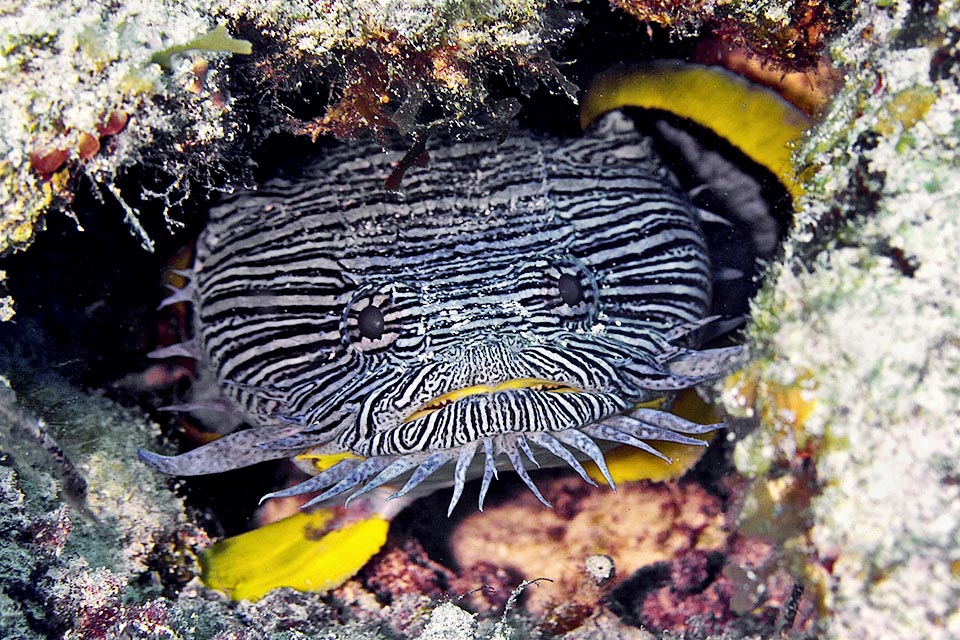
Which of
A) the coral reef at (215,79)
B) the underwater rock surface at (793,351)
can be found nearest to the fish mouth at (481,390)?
the underwater rock surface at (793,351)

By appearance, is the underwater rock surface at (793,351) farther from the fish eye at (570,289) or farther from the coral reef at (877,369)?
the fish eye at (570,289)

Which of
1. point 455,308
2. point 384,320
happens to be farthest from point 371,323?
point 455,308

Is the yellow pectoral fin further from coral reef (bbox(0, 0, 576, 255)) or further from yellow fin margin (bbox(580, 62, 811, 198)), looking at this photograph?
yellow fin margin (bbox(580, 62, 811, 198))

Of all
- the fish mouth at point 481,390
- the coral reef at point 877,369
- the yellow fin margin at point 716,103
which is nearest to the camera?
the coral reef at point 877,369

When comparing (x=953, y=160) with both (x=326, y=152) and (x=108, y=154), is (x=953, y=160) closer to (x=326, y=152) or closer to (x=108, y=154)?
(x=108, y=154)

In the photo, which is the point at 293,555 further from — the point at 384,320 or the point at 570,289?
the point at 570,289

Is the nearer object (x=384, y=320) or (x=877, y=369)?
(x=877, y=369)

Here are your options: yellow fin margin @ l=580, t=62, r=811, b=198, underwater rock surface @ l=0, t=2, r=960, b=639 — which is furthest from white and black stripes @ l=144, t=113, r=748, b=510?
underwater rock surface @ l=0, t=2, r=960, b=639
